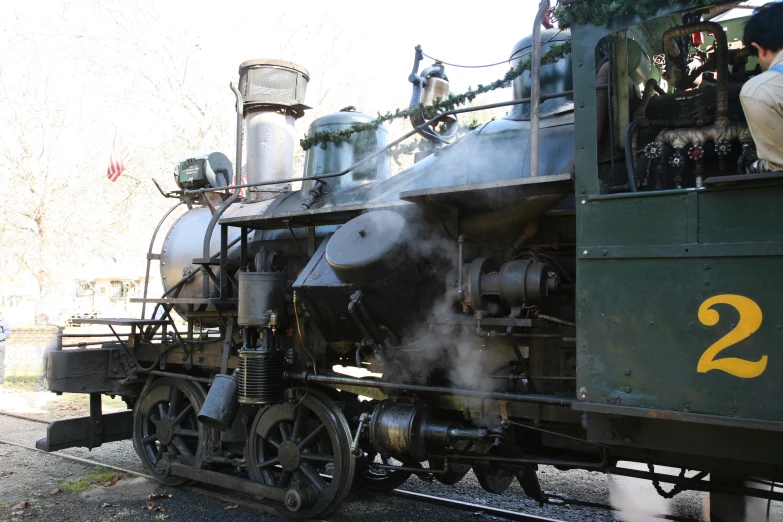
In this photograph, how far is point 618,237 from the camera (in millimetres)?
2814

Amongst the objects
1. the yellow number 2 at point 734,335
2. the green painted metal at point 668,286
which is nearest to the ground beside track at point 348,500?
the green painted metal at point 668,286

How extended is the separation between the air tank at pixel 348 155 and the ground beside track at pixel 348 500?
8.94ft

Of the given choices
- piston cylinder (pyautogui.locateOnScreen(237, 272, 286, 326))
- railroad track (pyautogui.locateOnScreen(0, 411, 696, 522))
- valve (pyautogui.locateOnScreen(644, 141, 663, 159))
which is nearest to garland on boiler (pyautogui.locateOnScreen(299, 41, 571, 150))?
valve (pyautogui.locateOnScreen(644, 141, 663, 159))

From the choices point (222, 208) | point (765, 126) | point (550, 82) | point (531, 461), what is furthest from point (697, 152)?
point (222, 208)

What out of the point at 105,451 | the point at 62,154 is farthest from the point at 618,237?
the point at 62,154

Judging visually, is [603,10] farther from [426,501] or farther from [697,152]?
[426,501]

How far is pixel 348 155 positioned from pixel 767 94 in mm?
3647

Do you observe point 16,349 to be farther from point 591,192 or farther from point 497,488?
point 591,192

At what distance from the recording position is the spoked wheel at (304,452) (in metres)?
4.41

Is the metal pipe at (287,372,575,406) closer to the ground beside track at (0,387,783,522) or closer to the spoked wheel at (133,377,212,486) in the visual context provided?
the ground beside track at (0,387,783,522)

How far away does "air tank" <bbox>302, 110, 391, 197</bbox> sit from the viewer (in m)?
5.50

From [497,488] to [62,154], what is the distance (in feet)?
61.9

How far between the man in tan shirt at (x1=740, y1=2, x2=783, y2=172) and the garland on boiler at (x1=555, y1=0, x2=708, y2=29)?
283mm

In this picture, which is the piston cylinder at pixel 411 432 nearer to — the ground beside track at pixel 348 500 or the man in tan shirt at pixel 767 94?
the ground beside track at pixel 348 500
